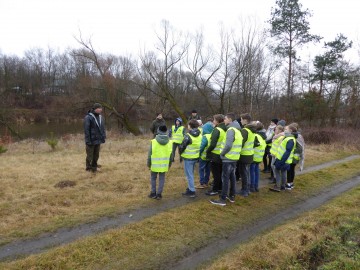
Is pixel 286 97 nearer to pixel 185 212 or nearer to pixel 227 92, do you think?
pixel 227 92

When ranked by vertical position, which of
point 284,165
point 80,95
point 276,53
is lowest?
point 284,165

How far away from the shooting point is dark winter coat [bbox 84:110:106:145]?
27.2ft

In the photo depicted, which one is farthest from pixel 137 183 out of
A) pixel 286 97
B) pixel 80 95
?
pixel 286 97

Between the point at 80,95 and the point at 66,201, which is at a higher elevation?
the point at 80,95

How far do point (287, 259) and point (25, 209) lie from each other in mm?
5050

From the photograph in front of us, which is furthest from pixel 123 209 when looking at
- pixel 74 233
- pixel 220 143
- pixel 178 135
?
pixel 178 135

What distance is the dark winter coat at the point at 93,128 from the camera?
327 inches

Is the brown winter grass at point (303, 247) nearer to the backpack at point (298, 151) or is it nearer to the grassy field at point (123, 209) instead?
the grassy field at point (123, 209)

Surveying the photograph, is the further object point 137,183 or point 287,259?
point 137,183

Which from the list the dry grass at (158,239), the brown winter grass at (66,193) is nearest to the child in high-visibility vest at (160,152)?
the brown winter grass at (66,193)

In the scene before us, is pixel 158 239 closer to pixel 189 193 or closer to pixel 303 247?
pixel 189 193

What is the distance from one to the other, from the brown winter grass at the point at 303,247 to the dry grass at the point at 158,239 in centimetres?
29

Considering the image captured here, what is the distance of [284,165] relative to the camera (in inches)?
283

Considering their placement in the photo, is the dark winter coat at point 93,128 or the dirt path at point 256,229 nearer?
the dirt path at point 256,229
